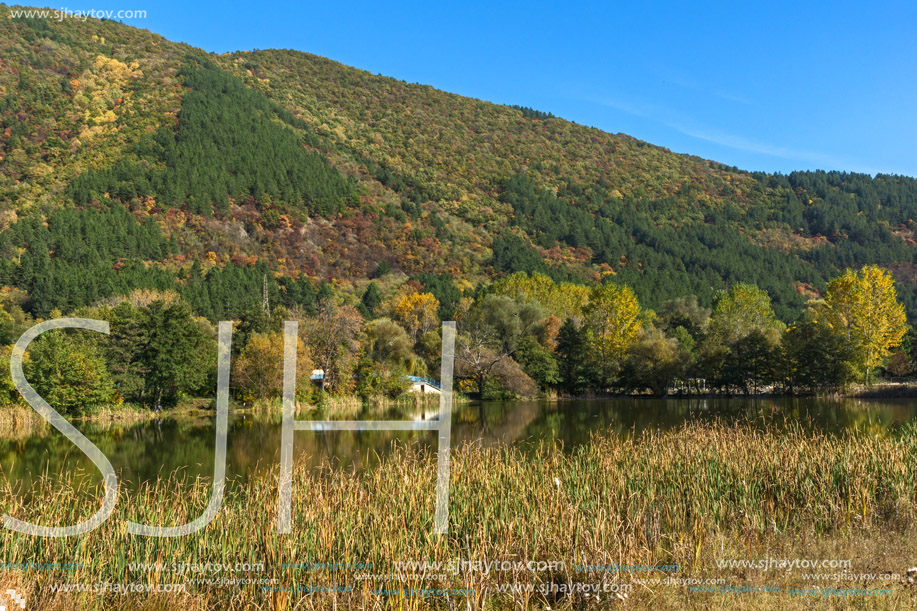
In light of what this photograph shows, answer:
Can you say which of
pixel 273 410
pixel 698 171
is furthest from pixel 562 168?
pixel 273 410

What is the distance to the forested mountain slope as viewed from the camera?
253ft

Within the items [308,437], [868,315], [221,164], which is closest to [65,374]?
[308,437]

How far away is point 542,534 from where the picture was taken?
22.6 ft

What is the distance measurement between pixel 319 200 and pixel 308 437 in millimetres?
88247

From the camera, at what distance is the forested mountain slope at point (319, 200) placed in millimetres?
77000

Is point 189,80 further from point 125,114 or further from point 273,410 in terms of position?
point 273,410

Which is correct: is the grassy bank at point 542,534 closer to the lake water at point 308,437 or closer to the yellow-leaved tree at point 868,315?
the lake water at point 308,437

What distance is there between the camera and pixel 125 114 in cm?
11181

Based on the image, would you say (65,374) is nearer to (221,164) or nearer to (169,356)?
(169,356)

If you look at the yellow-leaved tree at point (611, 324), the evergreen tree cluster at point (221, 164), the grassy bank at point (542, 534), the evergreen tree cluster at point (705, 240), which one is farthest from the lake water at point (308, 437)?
the evergreen tree cluster at point (221, 164)

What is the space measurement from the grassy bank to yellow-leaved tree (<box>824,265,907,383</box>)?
38036mm

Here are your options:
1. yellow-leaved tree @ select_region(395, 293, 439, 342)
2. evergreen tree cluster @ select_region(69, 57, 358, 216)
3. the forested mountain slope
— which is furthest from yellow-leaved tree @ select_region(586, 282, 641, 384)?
evergreen tree cluster @ select_region(69, 57, 358, 216)

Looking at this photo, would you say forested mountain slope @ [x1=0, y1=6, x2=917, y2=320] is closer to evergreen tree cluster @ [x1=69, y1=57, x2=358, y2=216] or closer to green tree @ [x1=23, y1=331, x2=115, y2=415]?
evergreen tree cluster @ [x1=69, y1=57, x2=358, y2=216]

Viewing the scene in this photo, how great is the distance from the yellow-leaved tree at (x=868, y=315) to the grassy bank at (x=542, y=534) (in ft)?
125
